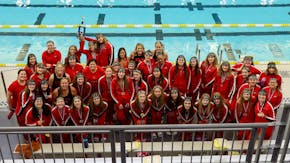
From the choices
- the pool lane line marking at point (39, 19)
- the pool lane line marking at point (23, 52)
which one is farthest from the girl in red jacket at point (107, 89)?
the pool lane line marking at point (39, 19)

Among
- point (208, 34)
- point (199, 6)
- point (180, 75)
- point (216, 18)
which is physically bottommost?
point (180, 75)

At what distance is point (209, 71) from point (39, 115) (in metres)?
2.58

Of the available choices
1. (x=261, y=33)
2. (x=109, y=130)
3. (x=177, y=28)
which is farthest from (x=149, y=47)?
(x=109, y=130)

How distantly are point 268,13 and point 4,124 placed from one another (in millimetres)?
8249

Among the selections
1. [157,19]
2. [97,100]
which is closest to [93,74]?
[97,100]

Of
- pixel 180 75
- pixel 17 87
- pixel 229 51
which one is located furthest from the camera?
pixel 229 51

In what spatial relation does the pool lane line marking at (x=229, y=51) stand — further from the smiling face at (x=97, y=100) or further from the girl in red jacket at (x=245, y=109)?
the smiling face at (x=97, y=100)

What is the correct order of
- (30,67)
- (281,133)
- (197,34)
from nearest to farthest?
(281,133)
(30,67)
(197,34)

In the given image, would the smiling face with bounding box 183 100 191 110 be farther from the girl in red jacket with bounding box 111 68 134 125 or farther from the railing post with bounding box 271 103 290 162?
the railing post with bounding box 271 103 290 162

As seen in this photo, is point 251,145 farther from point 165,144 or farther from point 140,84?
point 140,84

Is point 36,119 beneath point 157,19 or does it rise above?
beneath

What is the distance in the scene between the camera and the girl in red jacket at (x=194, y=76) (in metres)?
5.73

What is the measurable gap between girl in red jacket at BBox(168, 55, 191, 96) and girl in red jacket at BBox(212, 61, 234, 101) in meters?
0.44

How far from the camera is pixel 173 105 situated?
5293 millimetres
